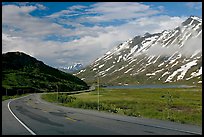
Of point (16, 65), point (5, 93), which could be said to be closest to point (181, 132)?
point (5, 93)

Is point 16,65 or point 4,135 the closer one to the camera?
point 4,135

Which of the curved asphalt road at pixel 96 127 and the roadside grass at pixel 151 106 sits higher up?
the curved asphalt road at pixel 96 127

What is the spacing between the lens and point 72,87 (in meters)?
185

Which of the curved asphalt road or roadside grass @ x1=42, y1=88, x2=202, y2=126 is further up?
the curved asphalt road

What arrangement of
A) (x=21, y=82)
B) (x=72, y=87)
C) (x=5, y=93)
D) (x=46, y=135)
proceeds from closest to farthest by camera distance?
(x=46, y=135)
(x=5, y=93)
(x=21, y=82)
(x=72, y=87)

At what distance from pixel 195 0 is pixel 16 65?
18770cm

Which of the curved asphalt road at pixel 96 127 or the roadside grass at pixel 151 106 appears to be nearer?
the curved asphalt road at pixel 96 127

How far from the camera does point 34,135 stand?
632 inches

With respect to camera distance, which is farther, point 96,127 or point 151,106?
point 151,106

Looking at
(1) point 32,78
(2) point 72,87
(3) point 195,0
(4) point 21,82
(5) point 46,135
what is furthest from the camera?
(2) point 72,87

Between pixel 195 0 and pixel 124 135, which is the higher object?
pixel 195 0

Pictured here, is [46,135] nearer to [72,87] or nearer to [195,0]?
[195,0]

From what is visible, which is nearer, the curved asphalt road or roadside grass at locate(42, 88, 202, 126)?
the curved asphalt road

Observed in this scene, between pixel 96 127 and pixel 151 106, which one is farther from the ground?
pixel 96 127
